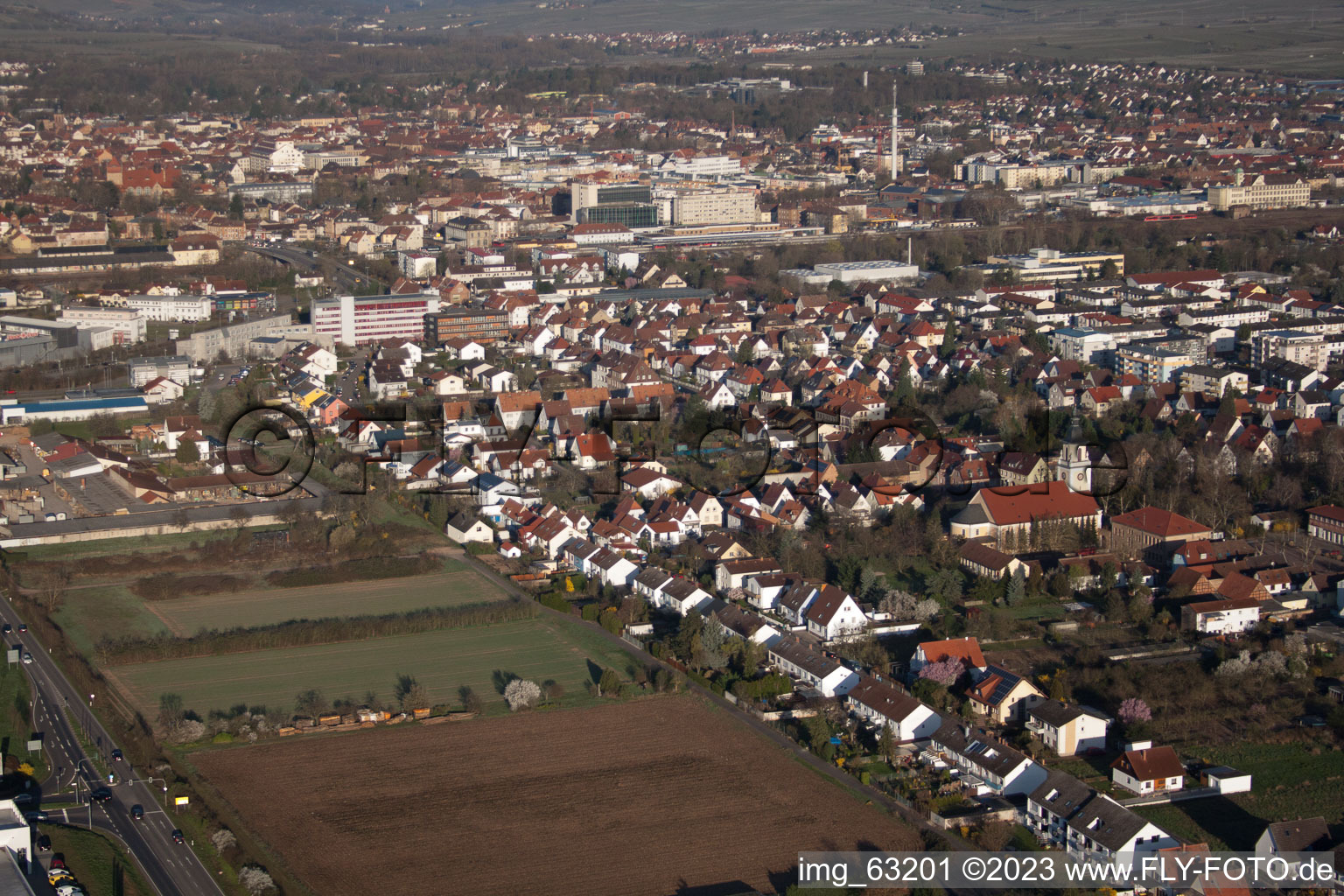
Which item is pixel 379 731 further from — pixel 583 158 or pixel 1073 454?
pixel 583 158

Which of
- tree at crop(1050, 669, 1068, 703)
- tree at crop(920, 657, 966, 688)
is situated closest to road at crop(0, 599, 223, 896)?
tree at crop(920, 657, 966, 688)


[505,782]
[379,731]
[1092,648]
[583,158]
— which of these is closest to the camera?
[505,782]

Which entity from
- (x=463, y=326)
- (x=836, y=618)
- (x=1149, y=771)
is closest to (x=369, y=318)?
(x=463, y=326)

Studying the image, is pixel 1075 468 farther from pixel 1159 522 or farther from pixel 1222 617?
pixel 1222 617

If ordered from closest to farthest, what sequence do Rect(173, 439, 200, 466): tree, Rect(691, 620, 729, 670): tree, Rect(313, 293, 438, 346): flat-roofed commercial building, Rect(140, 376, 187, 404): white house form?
Rect(691, 620, 729, 670): tree → Rect(173, 439, 200, 466): tree → Rect(140, 376, 187, 404): white house → Rect(313, 293, 438, 346): flat-roofed commercial building

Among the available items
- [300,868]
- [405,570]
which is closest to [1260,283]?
[405,570]

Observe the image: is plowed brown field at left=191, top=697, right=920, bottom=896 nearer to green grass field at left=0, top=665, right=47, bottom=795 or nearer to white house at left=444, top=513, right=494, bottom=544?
green grass field at left=0, top=665, right=47, bottom=795
